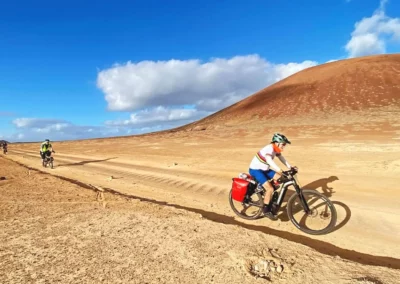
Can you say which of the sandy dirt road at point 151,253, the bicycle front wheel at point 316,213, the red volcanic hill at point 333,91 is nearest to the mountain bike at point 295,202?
the bicycle front wheel at point 316,213

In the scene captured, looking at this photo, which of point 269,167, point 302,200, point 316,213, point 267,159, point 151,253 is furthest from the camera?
point 269,167

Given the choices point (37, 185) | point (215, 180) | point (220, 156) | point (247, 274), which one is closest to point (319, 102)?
point (220, 156)

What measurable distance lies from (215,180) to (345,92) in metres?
55.7

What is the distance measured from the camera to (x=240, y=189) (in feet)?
25.8

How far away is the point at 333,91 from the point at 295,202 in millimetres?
61089

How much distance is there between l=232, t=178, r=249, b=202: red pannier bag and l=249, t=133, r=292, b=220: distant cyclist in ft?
1.11

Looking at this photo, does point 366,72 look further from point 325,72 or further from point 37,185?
point 37,185

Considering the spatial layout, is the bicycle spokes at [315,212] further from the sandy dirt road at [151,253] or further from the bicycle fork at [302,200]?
Result: the sandy dirt road at [151,253]

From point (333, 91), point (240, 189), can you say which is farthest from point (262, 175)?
point (333, 91)

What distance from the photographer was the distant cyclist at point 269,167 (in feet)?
23.2

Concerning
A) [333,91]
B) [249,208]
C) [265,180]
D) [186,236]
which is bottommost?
[249,208]

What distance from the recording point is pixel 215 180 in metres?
12.9

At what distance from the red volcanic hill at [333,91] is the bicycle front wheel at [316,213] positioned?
4872cm

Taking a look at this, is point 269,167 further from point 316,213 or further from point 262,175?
point 316,213
